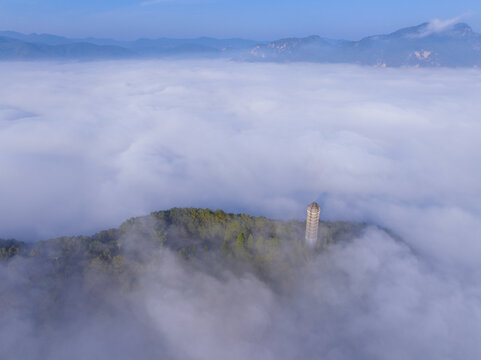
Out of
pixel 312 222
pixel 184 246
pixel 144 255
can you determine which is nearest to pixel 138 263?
pixel 144 255

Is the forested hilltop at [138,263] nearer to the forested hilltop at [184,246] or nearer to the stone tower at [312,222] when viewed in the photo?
the forested hilltop at [184,246]

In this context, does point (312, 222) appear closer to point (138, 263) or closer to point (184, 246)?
point (184, 246)

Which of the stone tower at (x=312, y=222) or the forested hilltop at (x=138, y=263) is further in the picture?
the stone tower at (x=312, y=222)

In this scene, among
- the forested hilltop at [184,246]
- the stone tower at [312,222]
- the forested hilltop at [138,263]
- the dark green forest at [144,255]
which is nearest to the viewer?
the forested hilltop at [138,263]

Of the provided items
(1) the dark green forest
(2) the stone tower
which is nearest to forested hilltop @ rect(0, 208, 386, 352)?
(1) the dark green forest

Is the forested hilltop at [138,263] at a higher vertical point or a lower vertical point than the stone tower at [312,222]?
lower

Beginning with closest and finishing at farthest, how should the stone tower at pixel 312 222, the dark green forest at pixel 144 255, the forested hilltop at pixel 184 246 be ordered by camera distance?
the dark green forest at pixel 144 255 → the forested hilltop at pixel 184 246 → the stone tower at pixel 312 222

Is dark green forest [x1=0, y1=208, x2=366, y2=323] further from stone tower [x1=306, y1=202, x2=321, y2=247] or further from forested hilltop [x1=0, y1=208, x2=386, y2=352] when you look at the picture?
stone tower [x1=306, y1=202, x2=321, y2=247]

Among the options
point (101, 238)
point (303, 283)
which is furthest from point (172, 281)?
point (303, 283)

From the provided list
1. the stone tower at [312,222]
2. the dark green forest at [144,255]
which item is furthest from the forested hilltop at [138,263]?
the stone tower at [312,222]
